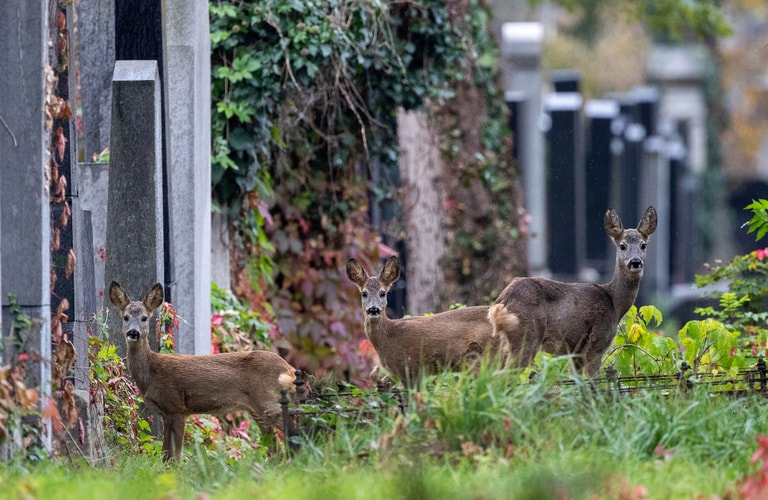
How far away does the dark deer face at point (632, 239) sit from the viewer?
29.2ft

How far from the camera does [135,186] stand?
29.5 ft

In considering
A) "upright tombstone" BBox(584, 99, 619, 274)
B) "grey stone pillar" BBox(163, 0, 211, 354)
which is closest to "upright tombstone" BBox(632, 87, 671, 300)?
"upright tombstone" BBox(584, 99, 619, 274)

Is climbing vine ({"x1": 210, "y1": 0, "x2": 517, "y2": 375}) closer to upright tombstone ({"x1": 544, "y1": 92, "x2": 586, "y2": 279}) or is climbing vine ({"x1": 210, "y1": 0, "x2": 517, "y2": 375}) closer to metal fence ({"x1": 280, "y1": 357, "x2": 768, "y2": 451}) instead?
metal fence ({"x1": 280, "y1": 357, "x2": 768, "y2": 451})

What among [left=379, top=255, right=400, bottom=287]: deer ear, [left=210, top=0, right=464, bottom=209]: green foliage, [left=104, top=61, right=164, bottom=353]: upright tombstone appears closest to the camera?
[left=379, top=255, right=400, bottom=287]: deer ear

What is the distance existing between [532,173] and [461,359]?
13.3 m

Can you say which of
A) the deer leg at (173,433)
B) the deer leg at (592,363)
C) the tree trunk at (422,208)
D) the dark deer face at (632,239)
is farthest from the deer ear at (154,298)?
the tree trunk at (422,208)

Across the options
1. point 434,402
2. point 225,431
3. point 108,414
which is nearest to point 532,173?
point 225,431

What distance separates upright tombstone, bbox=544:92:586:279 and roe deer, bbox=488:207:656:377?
13.6 metres

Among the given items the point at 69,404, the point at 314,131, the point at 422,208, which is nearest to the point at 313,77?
the point at 314,131

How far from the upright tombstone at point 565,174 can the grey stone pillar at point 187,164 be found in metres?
13.1

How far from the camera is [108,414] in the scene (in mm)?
8617

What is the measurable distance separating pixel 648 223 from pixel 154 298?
3094 millimetres

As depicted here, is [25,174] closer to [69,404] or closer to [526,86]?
[69,404]

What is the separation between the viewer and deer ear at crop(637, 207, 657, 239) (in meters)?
8.91
